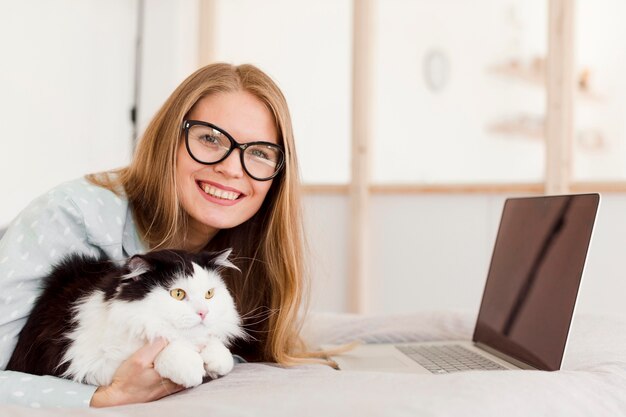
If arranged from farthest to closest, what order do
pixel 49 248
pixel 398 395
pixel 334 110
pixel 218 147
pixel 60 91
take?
1. pixel 334 110
2. pixel 60 91
3. pixel 218 147
4. pixel 49 248
5. pixel 398 395

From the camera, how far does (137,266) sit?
3.73 feet

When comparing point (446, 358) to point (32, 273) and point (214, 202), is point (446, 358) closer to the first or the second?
point (214, 202)

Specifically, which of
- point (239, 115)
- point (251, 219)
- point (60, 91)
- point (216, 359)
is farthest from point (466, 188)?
point (216, 359)

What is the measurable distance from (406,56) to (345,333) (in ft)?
8.28

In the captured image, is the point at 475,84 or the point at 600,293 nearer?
the point at 600,293

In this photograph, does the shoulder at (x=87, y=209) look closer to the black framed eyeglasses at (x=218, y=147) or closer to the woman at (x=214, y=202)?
the woman at (x=214, y=202)

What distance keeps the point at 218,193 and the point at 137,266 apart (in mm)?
459

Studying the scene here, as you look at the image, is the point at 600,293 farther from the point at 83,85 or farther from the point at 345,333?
A: the point at 83,85

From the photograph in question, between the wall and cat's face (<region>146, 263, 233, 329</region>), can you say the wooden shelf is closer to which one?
the wall

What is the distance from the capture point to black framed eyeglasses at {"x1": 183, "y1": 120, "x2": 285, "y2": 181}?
1530 millimetres

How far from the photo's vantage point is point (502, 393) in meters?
0.93

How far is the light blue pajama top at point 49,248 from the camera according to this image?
3.59 ft

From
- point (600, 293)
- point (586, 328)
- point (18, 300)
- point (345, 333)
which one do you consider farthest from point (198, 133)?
point (600, 293)

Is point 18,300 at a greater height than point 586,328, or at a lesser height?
greater
